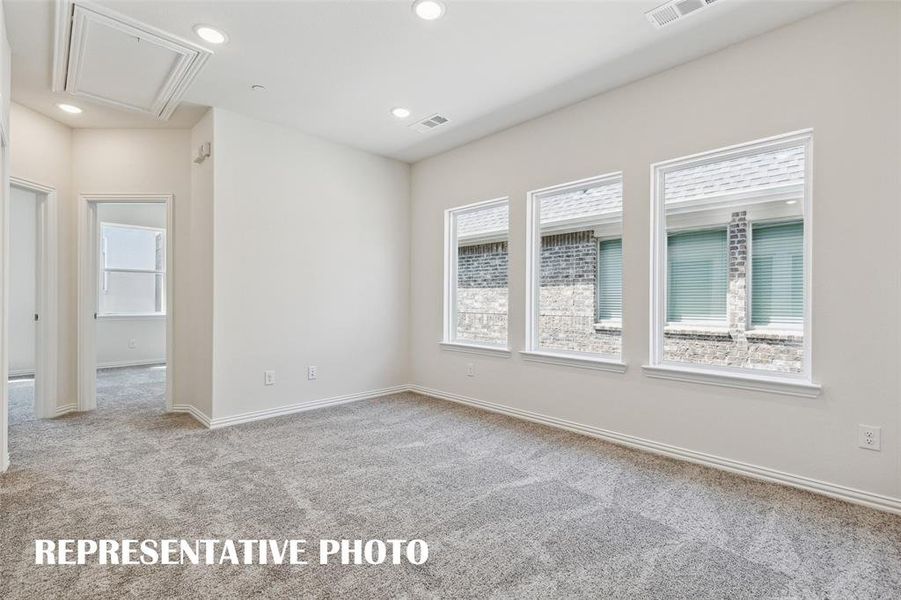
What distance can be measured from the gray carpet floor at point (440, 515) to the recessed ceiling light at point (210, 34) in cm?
266

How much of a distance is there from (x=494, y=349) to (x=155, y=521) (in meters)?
2.87

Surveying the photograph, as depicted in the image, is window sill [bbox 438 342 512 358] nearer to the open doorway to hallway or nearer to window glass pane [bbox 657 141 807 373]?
window glass pane [bbox 657 141 807 373]

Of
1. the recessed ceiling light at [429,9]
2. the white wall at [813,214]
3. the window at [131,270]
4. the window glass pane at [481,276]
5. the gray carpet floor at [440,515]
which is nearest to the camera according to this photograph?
the gray carpet floor at [440,515]

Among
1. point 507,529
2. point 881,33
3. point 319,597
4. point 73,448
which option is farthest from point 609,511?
point 73,448

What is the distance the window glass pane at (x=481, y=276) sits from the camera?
4.40m

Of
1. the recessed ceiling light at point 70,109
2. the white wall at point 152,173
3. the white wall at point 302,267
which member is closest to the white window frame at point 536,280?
the white wall at point 302,267

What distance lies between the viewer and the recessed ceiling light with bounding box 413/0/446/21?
7.88 ft

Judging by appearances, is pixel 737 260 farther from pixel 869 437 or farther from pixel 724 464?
pixel 724 464

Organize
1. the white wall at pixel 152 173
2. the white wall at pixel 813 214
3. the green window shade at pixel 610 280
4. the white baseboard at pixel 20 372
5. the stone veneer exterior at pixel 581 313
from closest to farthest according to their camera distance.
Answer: the white wall at pixel 813 214 → the stone veneer exterior at pixel 581 313 → the green window shade at pixel 610 280 → the white wall at pixel 152 173 → the white baseboard at pixel 20 372

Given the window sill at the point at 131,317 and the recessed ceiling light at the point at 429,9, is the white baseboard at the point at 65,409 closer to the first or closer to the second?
the window sill at the point at 131,317

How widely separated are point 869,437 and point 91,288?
19.6ft

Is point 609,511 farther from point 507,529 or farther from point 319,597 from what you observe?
point 319,597

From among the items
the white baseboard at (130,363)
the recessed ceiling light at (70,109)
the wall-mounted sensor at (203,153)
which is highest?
the recessed ceiling light at (70,109)

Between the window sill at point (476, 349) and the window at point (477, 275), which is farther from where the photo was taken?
the window at point (477, 275)
